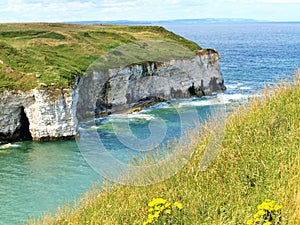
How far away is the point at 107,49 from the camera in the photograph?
53.3 m

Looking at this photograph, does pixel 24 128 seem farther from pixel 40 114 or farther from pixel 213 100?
pixel 213 100

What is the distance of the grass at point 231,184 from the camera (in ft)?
20.7

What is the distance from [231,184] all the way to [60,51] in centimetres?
4361

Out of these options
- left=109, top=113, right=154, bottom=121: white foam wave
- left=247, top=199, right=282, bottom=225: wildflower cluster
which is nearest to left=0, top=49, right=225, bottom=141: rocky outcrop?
left=109, top=113, right=154, bottom=121: white foam wave

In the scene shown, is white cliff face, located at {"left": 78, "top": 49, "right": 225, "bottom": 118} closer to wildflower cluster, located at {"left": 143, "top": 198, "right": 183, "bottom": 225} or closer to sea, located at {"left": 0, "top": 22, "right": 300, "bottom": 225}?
sea, located at {"left": 0, "top": 22, "right": 300, "bottom": 225}

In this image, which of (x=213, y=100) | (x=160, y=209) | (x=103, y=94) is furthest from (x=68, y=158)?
(x=213, y=100)

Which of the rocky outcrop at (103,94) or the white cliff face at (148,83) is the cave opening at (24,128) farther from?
the white cliff face at (148,83)

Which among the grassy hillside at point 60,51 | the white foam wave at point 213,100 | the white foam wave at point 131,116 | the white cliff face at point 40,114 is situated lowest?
the white foam wave at point 131,116

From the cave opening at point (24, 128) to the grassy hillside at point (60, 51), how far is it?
7.73 feet

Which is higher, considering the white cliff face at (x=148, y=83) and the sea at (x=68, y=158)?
the white cliff face at (x=148, y=83)

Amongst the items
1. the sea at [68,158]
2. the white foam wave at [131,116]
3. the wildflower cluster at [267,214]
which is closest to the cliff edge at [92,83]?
the white foam wave at [131,116]

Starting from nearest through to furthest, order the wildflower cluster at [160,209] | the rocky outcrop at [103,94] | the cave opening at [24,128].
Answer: the wildflower cluster at [160,209]
the rocky outcrop at [103,94]
the cave opening at [24,128]

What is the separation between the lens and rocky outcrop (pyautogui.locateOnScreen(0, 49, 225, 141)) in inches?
1316

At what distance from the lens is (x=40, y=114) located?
33.2 metres
